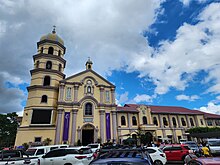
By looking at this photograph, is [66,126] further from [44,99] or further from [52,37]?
[52,37]

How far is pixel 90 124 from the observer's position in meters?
24.8

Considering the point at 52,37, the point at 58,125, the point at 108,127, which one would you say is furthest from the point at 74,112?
the point at 52,37

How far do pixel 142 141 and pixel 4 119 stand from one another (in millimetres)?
33412

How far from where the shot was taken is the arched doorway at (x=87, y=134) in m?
24.6

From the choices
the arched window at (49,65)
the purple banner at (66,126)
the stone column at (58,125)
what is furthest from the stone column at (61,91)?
the arched window at (49,65)

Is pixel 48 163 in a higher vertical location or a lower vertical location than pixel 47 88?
lower

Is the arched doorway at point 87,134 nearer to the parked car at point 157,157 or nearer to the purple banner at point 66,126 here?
the purple banner at point 66,126

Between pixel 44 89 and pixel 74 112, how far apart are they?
680 centimetres

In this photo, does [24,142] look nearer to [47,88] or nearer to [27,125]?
[27,125]

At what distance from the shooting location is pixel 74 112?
80.0 ft

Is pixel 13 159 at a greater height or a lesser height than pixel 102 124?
lesser

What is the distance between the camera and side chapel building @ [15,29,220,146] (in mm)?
22875

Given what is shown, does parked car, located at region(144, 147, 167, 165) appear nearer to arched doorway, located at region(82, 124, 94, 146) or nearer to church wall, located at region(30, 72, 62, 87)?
arched doorway, located at region(82, 124, 94, 146)

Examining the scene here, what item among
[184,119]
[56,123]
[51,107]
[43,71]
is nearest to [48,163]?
[56,123]
